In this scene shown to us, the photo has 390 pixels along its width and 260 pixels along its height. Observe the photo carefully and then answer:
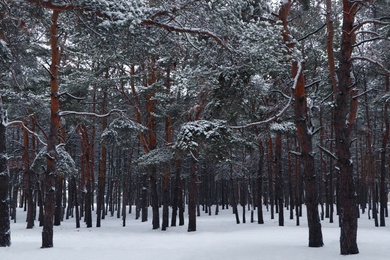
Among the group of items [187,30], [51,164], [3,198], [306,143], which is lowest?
[3,198]

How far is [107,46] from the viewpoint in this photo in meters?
8.74

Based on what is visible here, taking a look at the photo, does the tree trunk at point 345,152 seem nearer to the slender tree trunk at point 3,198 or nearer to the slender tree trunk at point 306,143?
the slender tree trunk at point 306,143

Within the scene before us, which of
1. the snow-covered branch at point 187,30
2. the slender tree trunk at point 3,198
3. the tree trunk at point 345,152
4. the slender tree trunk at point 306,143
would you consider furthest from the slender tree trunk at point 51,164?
the tree trunk at point 345,152

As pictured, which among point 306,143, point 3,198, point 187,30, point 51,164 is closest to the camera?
point 187,30

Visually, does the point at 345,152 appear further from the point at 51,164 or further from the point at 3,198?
the point at 3,198

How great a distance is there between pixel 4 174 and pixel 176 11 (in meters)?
8.34

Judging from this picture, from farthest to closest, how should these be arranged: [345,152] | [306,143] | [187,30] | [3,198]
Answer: [3,198]
[306,143]
[345,152]
[187,30]

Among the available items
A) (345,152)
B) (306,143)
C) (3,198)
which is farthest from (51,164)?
(345,152)

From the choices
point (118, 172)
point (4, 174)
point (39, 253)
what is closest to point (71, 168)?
point (4, 174)

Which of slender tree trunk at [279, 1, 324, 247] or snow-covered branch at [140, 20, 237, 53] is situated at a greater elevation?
snow-covered branch at [140, 20, 237, 53]

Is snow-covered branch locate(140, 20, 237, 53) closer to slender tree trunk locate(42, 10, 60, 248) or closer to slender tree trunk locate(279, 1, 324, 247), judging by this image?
slender tree trunk locate(279, 1, 324, 247)

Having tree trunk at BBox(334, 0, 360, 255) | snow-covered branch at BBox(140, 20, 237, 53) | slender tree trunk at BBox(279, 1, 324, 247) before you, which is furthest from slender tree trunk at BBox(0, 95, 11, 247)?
tree trunk at BBox(334, 0, 360, 255)

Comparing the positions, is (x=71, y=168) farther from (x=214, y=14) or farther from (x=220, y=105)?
(x=214, y=14)

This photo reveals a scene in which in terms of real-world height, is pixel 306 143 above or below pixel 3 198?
above
